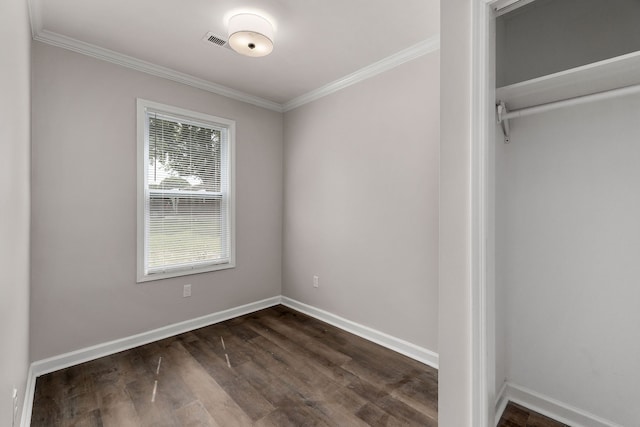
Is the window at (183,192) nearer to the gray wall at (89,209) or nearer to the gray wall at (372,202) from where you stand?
the gray wall at (89,209)

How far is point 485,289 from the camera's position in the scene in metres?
1.26

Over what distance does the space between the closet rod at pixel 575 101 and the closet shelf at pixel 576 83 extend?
0.08 ft

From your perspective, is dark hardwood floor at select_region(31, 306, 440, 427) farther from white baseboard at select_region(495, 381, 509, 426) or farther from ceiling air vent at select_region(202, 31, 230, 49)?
ceiling air vent at select_region(202, 31, 230, 49)

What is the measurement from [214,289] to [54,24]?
8.44 feet

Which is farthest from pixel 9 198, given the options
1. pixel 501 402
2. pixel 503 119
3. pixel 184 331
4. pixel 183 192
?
pixel 501 402

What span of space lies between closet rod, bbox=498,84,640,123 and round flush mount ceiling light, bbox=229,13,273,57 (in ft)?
5.45

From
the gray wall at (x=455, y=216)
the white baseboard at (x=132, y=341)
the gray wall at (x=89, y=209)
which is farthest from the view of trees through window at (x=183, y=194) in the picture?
the gray wall at (x=455, y=216)

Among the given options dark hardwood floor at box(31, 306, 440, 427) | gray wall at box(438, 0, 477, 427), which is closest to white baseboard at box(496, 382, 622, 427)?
dark hardwood floor at box(31, 306, 440, 427)

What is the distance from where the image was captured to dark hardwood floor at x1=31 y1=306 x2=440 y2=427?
5.92 feet

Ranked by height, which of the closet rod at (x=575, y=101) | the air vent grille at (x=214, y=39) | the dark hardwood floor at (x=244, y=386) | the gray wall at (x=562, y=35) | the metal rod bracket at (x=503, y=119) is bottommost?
the dark hardwood floor at (x=244, y=386)

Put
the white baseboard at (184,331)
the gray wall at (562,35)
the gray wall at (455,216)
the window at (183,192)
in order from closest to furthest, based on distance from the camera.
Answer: the gray wall at (455,216)
the gray wall at (562,35)
the white baseboard at (184,331)
the window at (183,192)

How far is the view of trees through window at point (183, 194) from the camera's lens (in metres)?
2.88

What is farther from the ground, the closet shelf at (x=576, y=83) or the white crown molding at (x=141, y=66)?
the white crown molding at (x=141, y=66)

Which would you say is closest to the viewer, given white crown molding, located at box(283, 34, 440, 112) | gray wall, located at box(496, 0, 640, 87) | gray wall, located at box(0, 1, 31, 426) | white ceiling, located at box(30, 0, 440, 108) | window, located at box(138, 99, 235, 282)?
gray wall, located at box(0, 1, 31, 426)
